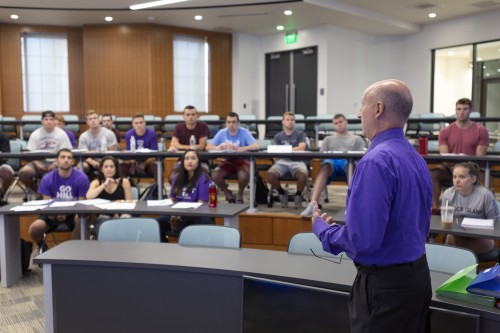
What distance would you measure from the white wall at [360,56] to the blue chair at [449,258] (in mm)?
9590

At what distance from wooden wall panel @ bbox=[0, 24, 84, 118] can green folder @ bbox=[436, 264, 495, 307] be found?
478 inches

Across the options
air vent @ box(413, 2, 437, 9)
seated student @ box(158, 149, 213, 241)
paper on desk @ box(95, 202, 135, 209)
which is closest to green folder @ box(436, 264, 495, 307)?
paper on desk @ box(95, 202, 135, 209)

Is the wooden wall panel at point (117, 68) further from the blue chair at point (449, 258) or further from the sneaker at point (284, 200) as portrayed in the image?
the blue chair at point (449, 258)

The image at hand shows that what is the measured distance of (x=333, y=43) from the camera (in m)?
11.8

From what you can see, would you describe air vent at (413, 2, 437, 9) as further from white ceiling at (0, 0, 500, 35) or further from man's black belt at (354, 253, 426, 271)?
man's black belt at (354, 253, 426, 271)

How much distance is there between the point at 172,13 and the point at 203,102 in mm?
2901

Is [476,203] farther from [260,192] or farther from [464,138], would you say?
[260,192]

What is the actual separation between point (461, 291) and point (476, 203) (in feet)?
7.28

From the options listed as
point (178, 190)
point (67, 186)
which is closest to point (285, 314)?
point (178, 190)

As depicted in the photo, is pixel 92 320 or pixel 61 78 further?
pixel 61 78

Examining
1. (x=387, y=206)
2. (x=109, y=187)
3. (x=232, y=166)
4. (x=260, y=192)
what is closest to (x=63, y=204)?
(x=109, y=187)

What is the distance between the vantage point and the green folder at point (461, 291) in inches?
71.6

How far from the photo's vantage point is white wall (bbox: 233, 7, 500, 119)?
11.7m

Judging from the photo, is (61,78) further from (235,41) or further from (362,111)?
(362,111)
